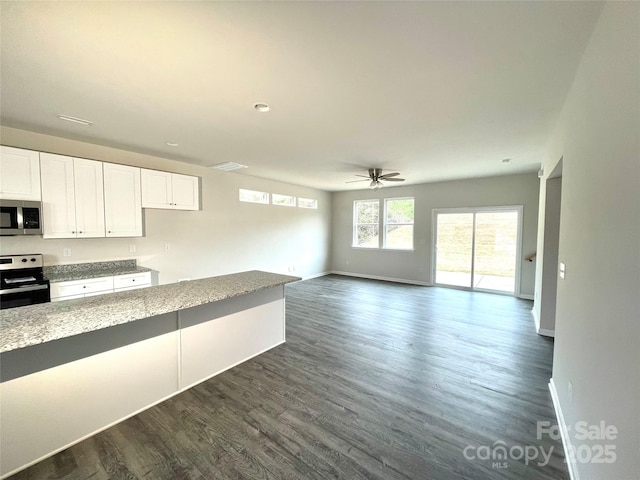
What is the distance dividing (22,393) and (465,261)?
290 inches

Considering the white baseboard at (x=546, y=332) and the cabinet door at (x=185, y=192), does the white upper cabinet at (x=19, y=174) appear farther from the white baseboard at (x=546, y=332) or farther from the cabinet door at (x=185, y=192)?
the white baseboard at (x=546, y=332)

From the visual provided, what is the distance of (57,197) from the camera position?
10.6 feet

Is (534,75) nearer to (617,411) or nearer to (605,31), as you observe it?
(605,31)

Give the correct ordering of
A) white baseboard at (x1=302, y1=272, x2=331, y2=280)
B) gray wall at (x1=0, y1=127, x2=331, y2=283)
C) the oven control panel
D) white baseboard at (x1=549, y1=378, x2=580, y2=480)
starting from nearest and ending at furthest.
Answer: white baseboard at (x1=549, y1=378, x2=580, y2=480)
the oven control panel
gray wall at (x1=0, y1=127, x2=331, y2=283)
white baseboard at (x1=302, y1=272, x2=331, y2=280)

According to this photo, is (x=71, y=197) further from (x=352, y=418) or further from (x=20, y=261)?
(x=352, y=418)

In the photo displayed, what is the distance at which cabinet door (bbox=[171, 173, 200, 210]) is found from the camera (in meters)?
4.47

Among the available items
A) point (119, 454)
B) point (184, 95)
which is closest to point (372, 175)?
point (184, 95)

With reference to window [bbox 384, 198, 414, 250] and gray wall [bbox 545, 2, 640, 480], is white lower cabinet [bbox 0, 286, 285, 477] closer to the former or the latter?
gray wall [bbox 545, 2, 640, 480]

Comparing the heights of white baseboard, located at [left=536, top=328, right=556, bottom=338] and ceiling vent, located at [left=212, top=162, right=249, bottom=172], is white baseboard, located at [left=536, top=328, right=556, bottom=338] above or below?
below

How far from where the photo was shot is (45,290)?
9.75 feet

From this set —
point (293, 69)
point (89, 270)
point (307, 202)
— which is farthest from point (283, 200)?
point (293, 69)

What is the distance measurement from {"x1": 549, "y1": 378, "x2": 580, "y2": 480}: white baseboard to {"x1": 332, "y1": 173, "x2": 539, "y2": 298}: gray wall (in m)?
4.12

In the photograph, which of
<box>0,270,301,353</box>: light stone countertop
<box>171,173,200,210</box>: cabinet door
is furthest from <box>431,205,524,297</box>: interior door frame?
<box>171,173,200,210</box>: cabinet door

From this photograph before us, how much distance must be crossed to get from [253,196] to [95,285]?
3.57m
